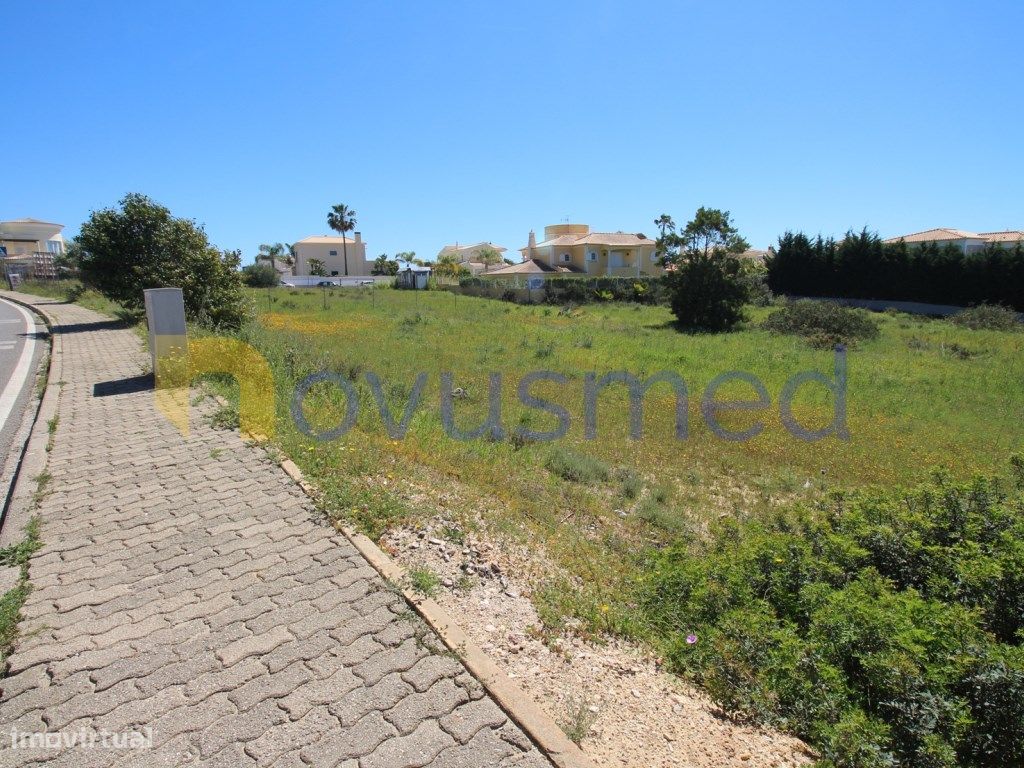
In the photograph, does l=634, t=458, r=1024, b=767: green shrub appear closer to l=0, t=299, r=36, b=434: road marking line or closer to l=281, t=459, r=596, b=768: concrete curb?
l=281, t=459, r=596, b=768: concrete curb

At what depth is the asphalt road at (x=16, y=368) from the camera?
7.00 m

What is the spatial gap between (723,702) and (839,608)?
0.99 metres

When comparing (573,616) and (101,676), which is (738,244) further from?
(101,676)

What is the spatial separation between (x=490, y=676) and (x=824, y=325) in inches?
918

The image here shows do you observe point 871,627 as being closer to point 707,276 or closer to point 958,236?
point 707,276

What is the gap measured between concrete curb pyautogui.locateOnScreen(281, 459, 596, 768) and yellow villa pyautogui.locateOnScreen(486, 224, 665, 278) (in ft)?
164

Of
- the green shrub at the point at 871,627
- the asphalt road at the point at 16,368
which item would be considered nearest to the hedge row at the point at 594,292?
the asphalt road at the point at 16,368

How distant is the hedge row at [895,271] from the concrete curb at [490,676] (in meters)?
36.2

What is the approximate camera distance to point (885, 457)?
9.01 metres

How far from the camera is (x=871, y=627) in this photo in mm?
3121

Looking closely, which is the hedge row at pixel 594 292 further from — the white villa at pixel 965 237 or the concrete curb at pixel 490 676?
the concrete curb at pixel 490 676

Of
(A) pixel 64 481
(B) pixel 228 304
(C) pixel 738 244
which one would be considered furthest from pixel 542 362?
(C) pixel 738 244

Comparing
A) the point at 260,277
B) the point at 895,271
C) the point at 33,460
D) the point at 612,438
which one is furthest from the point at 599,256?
the point at 33,460

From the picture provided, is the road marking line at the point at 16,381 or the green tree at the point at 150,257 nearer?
the road marking line at the point at 16,381
